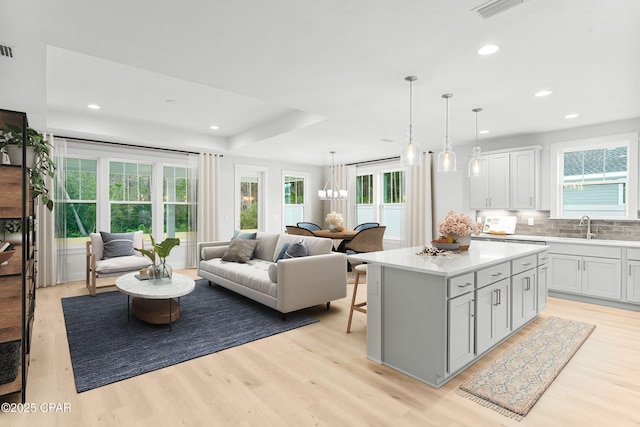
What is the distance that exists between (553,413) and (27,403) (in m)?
3.38

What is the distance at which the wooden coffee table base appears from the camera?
138 inches

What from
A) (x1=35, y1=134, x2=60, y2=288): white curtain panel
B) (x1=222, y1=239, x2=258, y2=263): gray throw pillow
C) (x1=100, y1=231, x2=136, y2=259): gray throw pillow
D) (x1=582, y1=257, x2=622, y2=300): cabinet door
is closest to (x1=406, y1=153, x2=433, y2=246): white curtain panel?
(x1=582, y1=257, x2=622, y2=300): cabinet door

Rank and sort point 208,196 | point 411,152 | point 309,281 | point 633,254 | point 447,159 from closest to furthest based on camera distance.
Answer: point 411,152
point 447,159
point 309,281
point 633,254
point 208,196

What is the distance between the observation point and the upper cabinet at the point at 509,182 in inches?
210

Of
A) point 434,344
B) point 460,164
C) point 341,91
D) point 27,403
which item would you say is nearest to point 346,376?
point 434,344

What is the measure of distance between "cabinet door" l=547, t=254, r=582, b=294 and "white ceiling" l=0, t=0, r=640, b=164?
194 cm

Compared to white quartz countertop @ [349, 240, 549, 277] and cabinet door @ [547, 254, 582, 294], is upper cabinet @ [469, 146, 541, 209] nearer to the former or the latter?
cabinet door @ [547, 254, 582, 294]

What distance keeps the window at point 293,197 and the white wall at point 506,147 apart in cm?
357

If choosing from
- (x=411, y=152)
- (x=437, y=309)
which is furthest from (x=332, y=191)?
(x=437, y=309)

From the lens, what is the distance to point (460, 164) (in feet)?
20.8

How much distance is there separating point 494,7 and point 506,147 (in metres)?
4.25

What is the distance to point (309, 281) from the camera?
3.91 meters

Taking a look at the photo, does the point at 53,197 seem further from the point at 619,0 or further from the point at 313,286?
the point at 619,0

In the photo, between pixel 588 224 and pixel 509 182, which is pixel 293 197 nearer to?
pixel 509 182
